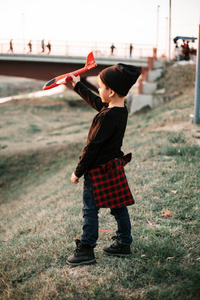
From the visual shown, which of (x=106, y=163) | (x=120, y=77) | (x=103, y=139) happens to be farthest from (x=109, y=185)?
(x=120, y=77)

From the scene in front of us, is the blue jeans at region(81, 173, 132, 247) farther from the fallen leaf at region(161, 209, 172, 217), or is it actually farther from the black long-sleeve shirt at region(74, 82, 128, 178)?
the fallen leaf at region(161, 209, 172, 217)

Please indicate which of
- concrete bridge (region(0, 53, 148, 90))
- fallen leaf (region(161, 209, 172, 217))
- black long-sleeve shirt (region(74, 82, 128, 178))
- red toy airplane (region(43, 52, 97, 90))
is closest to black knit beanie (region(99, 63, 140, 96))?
black long-sleeve shirt (region(74, 82, 128, 178))

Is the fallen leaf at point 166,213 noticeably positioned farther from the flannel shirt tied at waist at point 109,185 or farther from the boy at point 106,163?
the flannel shirt tied at waist at point 109,185

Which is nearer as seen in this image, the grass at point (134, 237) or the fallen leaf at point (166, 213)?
the grass at point (134, 237)

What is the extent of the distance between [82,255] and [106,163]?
3.04 ft

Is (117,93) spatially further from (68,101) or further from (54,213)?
(68,101)

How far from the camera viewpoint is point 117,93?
262cm

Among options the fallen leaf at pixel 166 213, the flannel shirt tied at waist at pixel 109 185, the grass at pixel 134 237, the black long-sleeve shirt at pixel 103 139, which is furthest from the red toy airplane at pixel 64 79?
the fallen leaf at pixel 166 213

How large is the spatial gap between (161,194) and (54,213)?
1790 millimetres

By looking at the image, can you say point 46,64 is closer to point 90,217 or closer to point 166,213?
point 166,213

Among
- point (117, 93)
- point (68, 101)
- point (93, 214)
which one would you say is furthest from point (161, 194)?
point (68, 101)

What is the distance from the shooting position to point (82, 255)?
2.84 metres

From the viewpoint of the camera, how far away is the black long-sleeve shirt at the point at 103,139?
2.56 metres

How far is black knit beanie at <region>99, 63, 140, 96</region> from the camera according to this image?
2547mm
